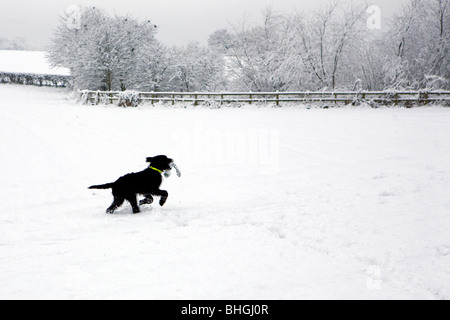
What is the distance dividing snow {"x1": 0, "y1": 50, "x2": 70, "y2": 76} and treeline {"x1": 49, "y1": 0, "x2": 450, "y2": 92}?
18.7 meters

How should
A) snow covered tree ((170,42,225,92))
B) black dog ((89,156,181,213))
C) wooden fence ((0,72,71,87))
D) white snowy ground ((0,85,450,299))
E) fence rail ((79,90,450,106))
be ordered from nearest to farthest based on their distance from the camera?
white snowy ground ((0,85,450,299))
black dog ((89,156,181,213))
fence rail ((79,90,450,106))
snow covered tree ((170,42,225,92))
wooden fence ((0,72,71,87))

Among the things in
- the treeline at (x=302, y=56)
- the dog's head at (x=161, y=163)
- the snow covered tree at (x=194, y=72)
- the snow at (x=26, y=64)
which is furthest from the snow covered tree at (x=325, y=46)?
the snow at (x=26, y=64)

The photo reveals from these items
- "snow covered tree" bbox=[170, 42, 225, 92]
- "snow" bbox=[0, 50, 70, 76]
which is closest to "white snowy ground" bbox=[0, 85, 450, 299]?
"snow covered tree" bbox=[170, 42, 225, 92]

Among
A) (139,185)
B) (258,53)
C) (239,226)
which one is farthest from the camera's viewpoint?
(258,53)

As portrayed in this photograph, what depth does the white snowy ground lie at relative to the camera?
2.71 metres

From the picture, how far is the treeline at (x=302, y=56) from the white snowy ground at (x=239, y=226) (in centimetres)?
1922

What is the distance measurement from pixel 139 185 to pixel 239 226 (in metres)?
1.61

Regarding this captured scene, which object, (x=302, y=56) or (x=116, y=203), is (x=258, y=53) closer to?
(x=302, y=56)

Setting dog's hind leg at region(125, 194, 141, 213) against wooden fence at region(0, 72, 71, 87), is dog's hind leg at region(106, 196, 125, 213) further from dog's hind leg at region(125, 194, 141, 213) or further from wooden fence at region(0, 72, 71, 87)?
wooden fence at region(0, 72, 71, 87)

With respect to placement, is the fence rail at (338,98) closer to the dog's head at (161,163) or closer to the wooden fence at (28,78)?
the dog's head at (161,163)

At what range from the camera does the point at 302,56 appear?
1136 inches

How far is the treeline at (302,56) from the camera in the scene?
86.6 feet

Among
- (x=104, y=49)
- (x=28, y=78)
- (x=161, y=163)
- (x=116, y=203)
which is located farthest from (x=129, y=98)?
(x=28, y=78)
